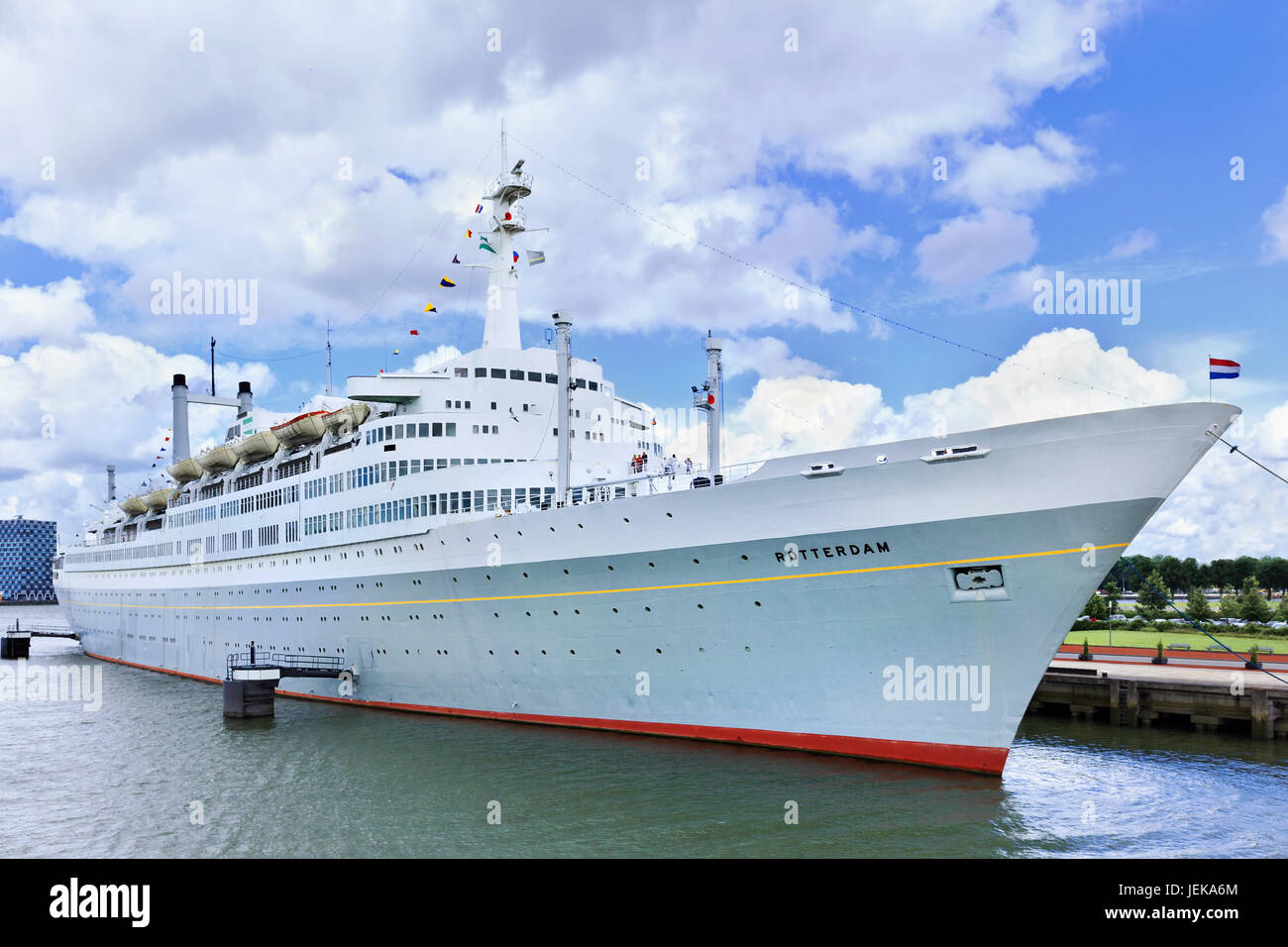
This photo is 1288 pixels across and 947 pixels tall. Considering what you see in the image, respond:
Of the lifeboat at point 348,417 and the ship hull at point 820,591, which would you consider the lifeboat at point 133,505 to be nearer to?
the lifeboat at point 348,417

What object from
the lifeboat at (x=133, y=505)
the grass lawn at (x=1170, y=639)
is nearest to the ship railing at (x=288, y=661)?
the lifeboat at (x=133, y=505)

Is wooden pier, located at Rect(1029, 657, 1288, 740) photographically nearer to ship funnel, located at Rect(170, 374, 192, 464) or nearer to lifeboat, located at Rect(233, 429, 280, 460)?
lifeboat, located at Rect(233, 429, 280, 460)

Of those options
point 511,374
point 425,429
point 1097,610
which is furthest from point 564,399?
point 1097,610

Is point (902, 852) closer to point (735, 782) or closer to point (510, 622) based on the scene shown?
point (735, 782)

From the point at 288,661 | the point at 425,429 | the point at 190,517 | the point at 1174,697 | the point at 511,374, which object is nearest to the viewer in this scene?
the point at 1174,697

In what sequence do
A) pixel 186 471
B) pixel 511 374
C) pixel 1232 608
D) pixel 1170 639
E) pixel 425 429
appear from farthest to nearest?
pixel 1232 608 → pixel 1170 639 → pixel 186 471 → pixel 511 374 → pixel 425 429

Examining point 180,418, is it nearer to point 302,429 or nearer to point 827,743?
point 302,429

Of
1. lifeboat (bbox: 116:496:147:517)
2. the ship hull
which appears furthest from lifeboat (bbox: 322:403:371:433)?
lifeboat (bbox: 116:496:147:517)
